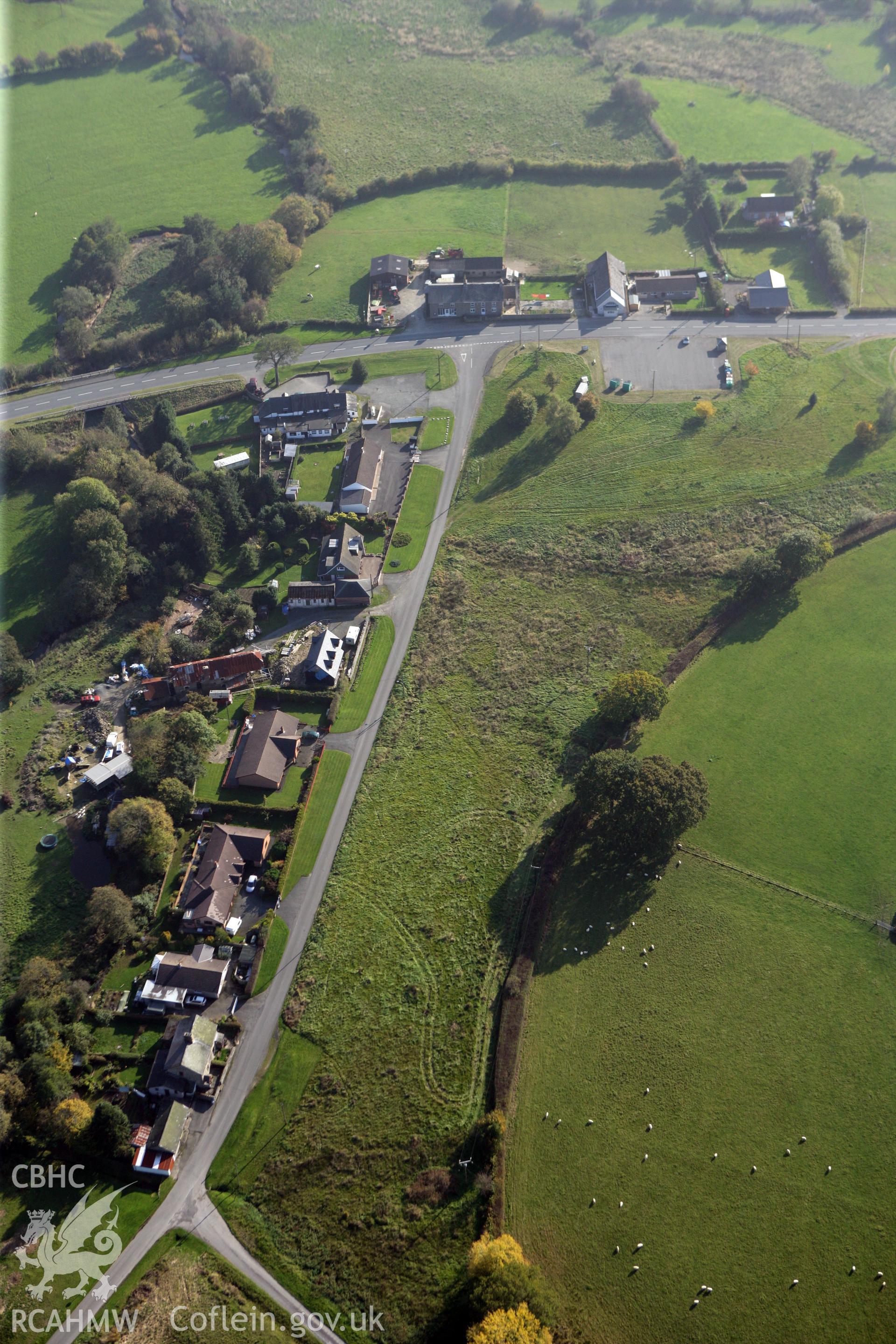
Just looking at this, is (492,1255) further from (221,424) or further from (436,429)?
(221,424)

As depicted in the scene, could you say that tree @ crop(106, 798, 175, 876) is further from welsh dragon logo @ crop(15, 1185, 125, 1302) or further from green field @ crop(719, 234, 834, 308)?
green field @ crop(719, 234, 834, 308)

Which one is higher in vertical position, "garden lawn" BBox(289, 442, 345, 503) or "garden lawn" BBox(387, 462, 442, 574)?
"garden lawn" BBox(289, 442, 345, 503)

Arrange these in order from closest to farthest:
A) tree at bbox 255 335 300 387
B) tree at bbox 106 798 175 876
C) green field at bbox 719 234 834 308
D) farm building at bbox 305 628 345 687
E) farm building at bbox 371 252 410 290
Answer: tree at bbox 106 798 175 876
farm building at bbox 305 628 345 687
tree at bbox 255 335 300 387
green field at bbox 719 234 834 308
farm building at bbox 371 252 410 290

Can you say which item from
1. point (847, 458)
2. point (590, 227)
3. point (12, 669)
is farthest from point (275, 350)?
point (847, 458)

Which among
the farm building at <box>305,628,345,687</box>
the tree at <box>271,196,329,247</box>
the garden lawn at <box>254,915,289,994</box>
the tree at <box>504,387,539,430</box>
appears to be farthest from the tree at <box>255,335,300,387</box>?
the garden lawn at <box>254,915,289,994</box>

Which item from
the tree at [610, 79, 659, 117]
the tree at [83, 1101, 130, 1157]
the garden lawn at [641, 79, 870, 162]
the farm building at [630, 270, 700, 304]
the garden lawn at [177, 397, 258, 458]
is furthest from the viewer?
the tree at [610, 79, 659, 117]

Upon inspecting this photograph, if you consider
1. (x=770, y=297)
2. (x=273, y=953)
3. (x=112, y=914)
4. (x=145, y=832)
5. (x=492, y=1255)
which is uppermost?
(x=770, y=297)
